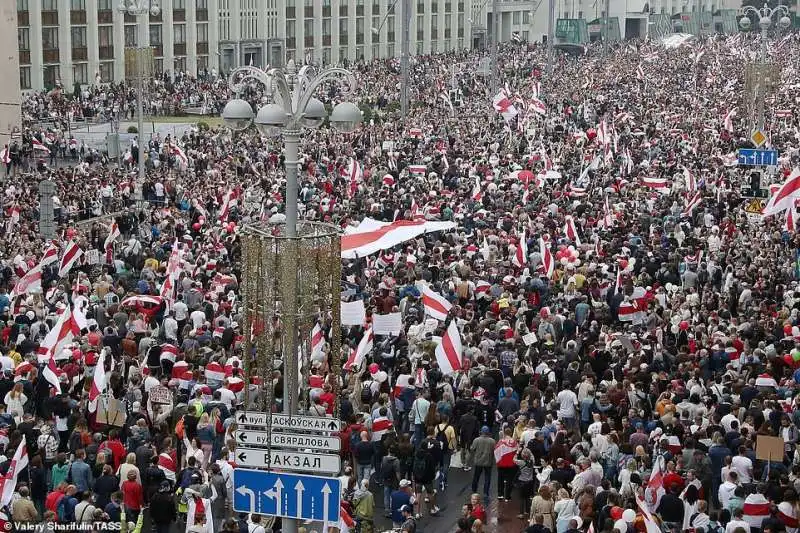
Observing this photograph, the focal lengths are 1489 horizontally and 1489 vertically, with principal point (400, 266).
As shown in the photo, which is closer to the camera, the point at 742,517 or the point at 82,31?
the point at 742,517

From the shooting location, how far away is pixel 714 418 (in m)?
18.5

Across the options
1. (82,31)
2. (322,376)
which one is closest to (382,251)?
(322,376)

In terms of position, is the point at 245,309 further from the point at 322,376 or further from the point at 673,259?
the point at 673,259

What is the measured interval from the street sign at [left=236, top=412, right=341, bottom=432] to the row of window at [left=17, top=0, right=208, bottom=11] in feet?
190

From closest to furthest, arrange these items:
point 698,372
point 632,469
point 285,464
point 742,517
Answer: point 285,464, point 742,517, point 632,469, point 698,372

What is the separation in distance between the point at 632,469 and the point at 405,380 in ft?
15.2

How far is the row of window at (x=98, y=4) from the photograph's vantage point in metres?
67.7

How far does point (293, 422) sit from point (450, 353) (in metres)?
7.98

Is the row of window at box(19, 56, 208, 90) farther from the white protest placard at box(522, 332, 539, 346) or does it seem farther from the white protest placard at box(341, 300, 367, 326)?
the white protest placard at box(522, 332, 539, 346)

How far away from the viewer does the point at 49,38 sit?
230ft

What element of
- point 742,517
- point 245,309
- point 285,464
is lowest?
point 742,517

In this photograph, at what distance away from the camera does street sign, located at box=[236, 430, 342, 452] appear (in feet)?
41.9

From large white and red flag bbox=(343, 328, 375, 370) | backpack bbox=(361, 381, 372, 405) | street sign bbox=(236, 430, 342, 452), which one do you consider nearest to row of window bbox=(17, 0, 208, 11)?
large white and red flag bbox=(343, 328, 375, 370)

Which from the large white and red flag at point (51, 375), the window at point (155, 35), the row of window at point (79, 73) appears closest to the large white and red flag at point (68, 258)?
the large white and red flag at point (51, 375)
